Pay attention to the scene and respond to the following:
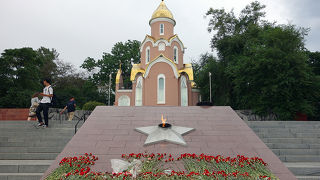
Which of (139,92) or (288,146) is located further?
(139,92)

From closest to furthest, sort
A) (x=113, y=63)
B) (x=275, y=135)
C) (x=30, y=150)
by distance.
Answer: (x=30, y=150) < (x=275, y=135) < (x=113, y=63)

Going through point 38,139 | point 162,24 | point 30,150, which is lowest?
point 30,150

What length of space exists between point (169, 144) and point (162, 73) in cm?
1322

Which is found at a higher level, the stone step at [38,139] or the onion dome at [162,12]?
the onion dome at [162,12]

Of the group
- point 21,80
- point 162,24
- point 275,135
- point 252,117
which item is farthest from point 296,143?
point 21,80

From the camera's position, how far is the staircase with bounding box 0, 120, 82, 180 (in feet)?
17.5

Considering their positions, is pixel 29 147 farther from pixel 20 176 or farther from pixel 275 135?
pixel 275 135

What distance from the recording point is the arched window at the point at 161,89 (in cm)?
1844

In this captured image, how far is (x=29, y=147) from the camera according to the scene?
6.67 metres

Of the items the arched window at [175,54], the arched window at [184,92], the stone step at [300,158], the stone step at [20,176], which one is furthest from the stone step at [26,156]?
the arched window at [175,54]

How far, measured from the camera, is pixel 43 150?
6.62 m

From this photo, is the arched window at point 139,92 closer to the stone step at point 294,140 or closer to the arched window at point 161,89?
the arched window at point 161,89

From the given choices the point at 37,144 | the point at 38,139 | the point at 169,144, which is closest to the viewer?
the point at 169,144

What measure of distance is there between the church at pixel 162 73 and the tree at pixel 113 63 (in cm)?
1222
